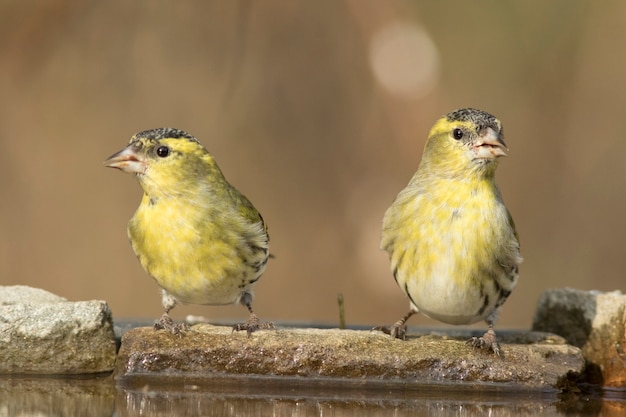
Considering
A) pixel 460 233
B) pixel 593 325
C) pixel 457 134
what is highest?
pixel 457 134

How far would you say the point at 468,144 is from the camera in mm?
7309

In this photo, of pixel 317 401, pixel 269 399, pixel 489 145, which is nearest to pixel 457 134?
pixel 489 145

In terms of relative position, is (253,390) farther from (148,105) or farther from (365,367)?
(148,105)

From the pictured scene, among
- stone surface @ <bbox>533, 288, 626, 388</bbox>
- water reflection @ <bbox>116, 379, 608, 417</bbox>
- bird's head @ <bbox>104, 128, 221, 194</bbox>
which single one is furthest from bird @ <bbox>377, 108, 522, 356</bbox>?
bird's head @ <bbox>104, 128, 221, 194</bbox>

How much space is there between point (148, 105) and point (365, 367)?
281 inches

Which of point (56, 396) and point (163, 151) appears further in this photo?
point (163, 151)

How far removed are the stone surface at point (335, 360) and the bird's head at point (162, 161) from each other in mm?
862

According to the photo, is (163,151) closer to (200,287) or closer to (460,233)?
(200,287)

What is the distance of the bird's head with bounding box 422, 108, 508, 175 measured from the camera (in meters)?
7.21

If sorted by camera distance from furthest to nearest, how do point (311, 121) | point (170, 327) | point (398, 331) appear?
point (311, 121)
point (398, 331)
point (170, 327)

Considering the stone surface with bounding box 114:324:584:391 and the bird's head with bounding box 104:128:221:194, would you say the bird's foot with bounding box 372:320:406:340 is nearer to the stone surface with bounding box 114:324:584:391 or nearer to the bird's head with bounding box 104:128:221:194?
the stone surface with bounding box 114:324:584:391

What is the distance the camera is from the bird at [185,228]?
7.22m

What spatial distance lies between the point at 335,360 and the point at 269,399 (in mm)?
606

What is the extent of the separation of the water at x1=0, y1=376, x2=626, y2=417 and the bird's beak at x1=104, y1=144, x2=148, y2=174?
3.92 feet
